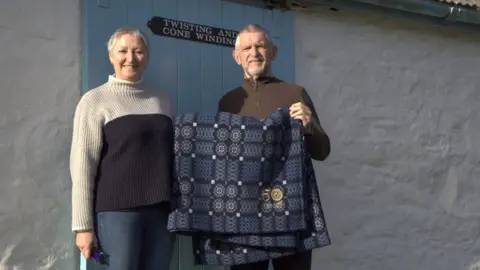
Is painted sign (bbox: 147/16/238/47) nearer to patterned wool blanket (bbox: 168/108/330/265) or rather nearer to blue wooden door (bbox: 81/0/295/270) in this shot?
blue wooden door (bbox: 81/0/295/270)

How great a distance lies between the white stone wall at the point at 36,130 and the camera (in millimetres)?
3664

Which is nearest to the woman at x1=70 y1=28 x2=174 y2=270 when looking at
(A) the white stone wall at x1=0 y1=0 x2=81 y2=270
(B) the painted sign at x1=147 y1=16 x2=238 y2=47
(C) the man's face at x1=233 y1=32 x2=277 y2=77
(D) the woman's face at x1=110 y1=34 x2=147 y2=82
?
(D) the woman's face at x1=110 y1=34 x2=147 y2=82

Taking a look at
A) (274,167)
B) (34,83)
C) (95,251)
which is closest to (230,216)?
(274,167)

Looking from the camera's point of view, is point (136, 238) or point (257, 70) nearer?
point (136, 238)

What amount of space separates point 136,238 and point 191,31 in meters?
1.43

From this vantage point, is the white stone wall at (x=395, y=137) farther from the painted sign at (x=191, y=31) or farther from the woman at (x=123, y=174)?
the woman at (x=123, y=174)

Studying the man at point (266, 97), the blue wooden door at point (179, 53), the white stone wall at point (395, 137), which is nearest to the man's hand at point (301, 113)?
the man at point (266, 97)

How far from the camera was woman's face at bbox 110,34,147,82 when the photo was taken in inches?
139

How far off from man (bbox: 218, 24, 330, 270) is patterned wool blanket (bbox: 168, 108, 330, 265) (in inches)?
3.6

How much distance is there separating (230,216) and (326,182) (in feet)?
5.06

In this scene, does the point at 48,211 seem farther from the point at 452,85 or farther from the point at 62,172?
the point at 452,85

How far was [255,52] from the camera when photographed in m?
3.71

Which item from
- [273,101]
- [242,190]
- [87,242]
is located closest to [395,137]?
[273,101]

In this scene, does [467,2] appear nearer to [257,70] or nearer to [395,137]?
[395,137]
